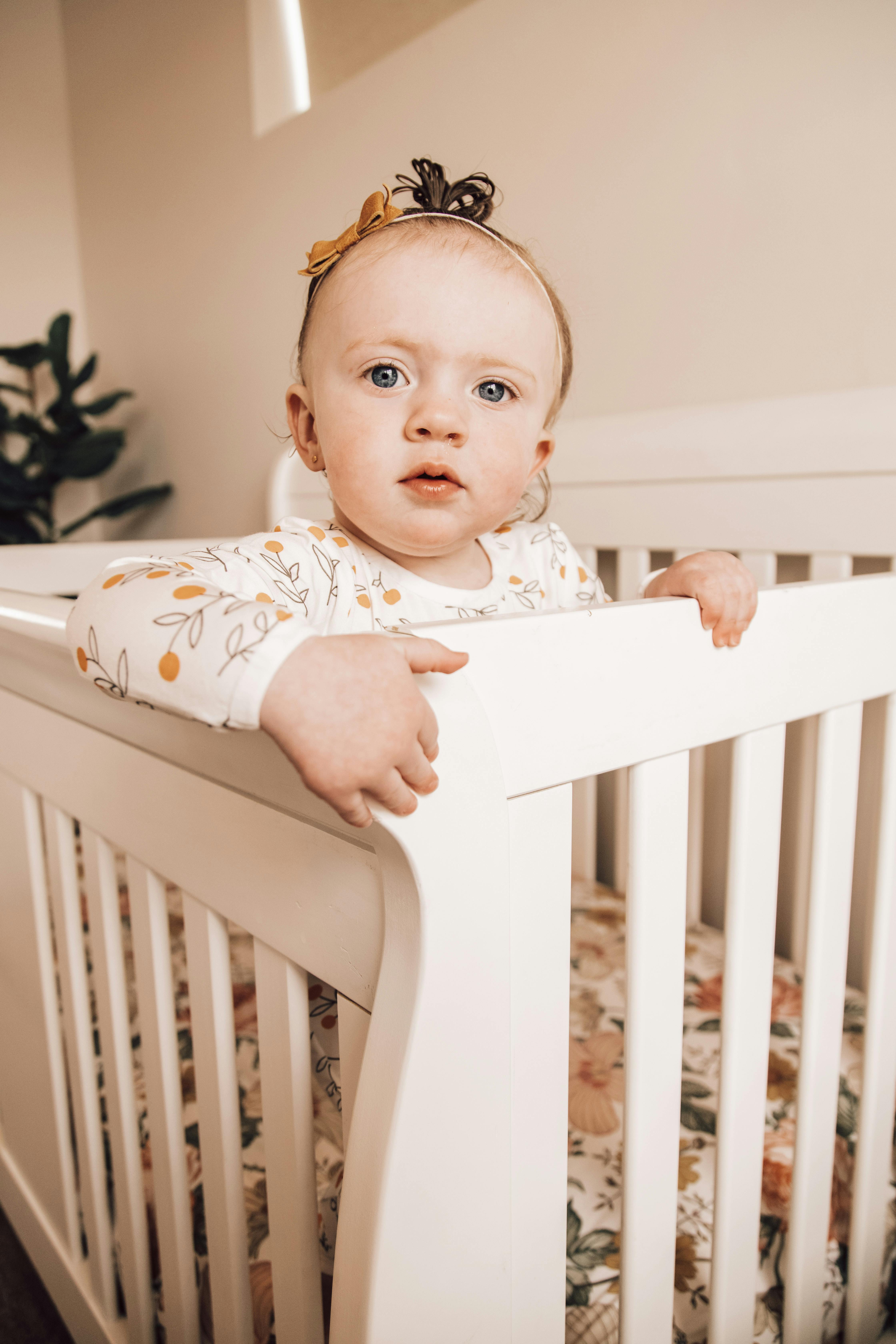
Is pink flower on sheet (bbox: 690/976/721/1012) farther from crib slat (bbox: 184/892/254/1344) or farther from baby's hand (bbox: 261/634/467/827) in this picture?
baby's hand (bbox: 261/634/467/827)

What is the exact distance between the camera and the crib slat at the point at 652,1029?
420 millimetres

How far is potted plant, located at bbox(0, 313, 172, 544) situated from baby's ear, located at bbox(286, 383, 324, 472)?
5.16 feet

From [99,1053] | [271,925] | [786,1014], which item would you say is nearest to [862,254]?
[786,1014]

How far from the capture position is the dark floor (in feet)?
3.00

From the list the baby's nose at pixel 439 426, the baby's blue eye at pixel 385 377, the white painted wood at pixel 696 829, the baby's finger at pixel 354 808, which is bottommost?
the white painted wood at pixel 696 829

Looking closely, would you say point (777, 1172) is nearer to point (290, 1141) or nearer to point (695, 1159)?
point (695, 1159)

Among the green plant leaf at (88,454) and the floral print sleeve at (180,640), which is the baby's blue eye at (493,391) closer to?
the floral print sleeve at (180,640)

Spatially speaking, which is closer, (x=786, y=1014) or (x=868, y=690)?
(x=868, y=690)

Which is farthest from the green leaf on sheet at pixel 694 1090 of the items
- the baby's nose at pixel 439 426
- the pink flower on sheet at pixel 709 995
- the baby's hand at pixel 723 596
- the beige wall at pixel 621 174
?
the beige wall at pixel 621 174

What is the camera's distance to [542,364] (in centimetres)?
64

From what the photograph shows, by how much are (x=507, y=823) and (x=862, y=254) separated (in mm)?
823

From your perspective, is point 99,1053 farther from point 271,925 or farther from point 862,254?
point 862,254

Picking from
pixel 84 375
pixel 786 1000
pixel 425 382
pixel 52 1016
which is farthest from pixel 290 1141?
pixel 84 375

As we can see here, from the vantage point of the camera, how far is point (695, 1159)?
2.17ft
